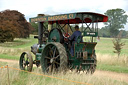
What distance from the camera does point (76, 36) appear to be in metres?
7.77

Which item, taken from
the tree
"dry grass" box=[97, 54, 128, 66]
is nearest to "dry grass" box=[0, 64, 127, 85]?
"dry grass" box=[97, 54, 128, 66]

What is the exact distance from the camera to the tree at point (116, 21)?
70625 mm

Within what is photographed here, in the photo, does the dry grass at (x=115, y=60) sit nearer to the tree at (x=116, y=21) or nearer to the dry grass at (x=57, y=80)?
the dry grass at (x=57, y=80)

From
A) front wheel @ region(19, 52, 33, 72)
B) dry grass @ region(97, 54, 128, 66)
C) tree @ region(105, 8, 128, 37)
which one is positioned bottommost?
dry grass @ region(97, 54, 128, 66)

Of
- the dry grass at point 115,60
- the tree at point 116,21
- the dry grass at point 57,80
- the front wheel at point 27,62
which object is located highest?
the tree at point 116,21

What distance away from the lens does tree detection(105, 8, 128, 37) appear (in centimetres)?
7062

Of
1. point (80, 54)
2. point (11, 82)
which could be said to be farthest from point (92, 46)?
point (11, 82)

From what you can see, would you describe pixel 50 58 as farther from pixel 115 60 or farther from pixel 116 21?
pixel 116 21

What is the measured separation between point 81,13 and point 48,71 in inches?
108

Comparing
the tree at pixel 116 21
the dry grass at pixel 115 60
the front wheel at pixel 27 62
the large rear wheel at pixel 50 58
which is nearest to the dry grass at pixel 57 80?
the front wheel at pixel 27 62

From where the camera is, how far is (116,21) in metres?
73.1

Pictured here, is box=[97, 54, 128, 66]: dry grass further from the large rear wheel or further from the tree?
the tree

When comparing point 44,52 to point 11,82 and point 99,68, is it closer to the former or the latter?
point 11,82

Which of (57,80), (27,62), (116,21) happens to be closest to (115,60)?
(27,62)
